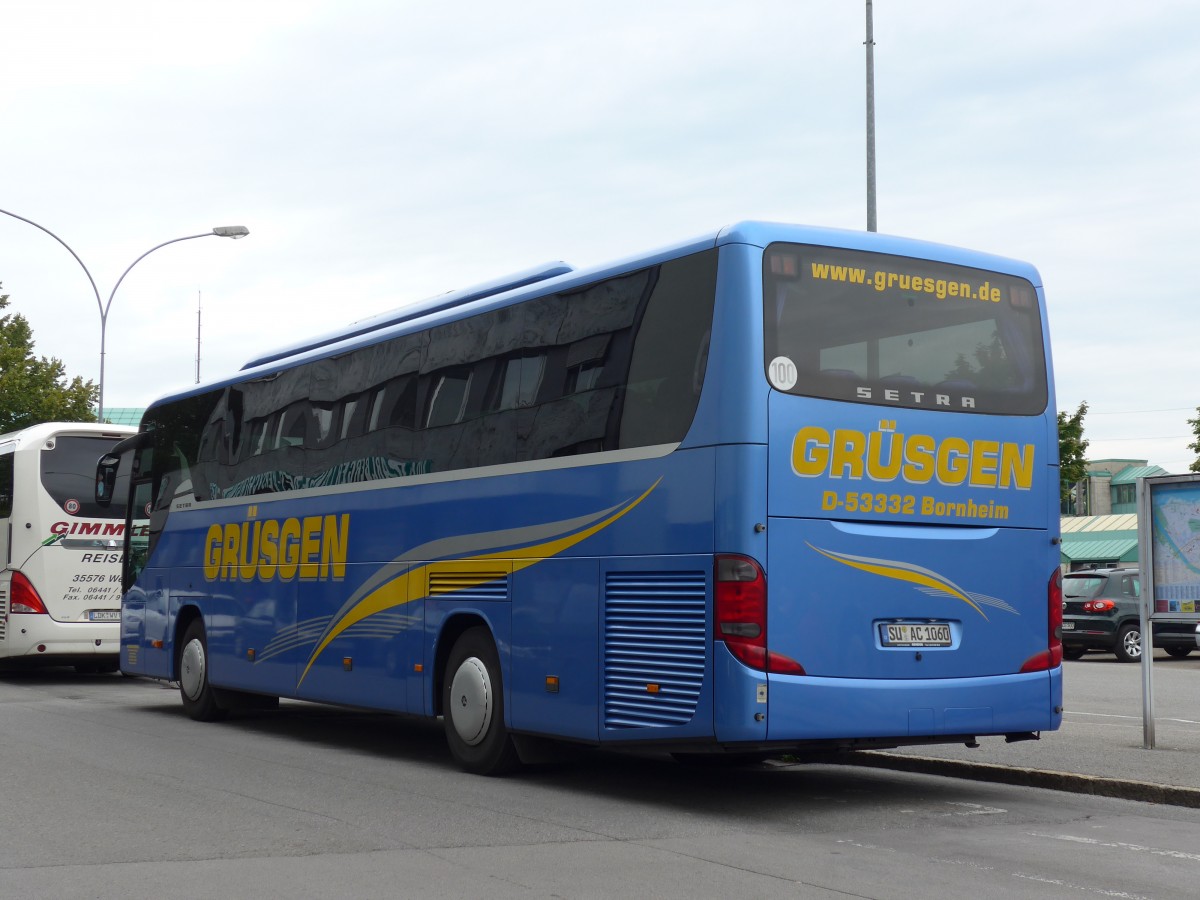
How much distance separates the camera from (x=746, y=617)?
8.91m

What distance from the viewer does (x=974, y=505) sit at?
9.80 m

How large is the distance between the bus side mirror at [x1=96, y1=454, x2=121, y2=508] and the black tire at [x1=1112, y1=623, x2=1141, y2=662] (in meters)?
18.7

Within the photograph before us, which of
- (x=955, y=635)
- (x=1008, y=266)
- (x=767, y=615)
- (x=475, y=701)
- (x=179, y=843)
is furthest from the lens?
(x=475, y=701)

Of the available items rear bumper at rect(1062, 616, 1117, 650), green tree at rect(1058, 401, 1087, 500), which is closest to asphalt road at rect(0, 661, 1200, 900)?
rear bumper at rect(1062, 616, 1117, 650)

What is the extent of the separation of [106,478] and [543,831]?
11.9 metres

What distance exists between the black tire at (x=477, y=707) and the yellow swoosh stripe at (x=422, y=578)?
1.61 ft

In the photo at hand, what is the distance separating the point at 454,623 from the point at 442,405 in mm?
1671

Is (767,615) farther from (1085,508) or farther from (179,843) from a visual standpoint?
(1085,508)

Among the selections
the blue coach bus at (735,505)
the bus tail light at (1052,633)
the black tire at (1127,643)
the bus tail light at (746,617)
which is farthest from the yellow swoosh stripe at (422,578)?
the black tire at (1127,643)

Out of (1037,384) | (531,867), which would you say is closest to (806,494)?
(1037,384)

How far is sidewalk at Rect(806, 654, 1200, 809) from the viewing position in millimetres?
10227

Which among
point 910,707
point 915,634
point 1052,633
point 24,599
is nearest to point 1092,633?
point 24,599

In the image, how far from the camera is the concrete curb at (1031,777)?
989cm

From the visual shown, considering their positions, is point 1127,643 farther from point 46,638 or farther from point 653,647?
point 653,647
